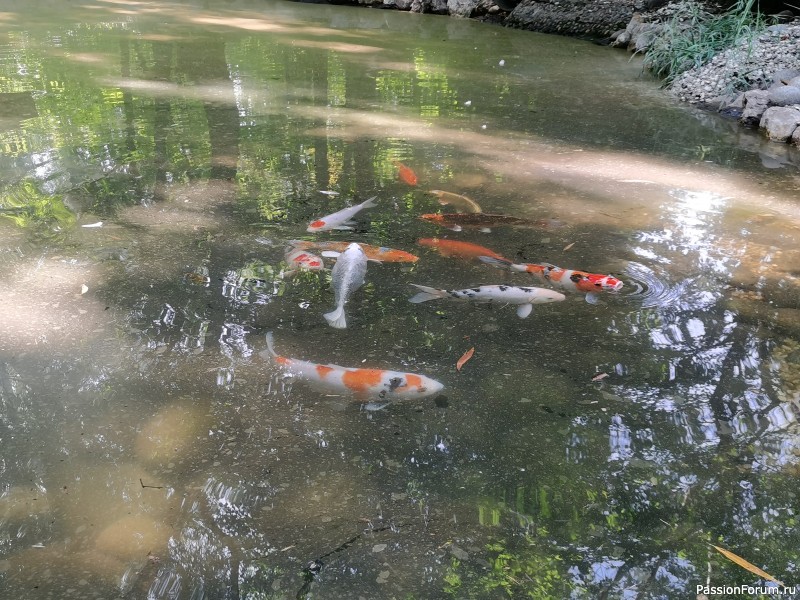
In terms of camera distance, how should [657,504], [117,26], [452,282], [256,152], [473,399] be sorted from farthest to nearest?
1. [117,26]
2. [256,152]
3. [452,282]
4. [473,399]
5. [657,504]

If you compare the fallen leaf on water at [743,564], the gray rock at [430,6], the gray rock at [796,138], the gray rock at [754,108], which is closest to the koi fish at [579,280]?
the fallen leaf on water at [743,564]

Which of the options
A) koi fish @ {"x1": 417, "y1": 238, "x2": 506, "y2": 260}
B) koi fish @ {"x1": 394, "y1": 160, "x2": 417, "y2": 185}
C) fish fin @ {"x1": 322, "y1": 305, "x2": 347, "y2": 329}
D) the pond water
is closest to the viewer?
the pond water

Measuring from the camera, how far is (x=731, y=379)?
8.89 ft

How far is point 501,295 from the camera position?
10.4 feet

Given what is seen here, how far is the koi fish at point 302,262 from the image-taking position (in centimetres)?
339

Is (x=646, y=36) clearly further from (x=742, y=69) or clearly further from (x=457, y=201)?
(x=457, y=201)

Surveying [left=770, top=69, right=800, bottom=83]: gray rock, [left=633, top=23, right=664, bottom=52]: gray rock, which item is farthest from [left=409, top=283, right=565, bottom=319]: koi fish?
[left=633, top=23, right=664, bottom=52]: gray rock

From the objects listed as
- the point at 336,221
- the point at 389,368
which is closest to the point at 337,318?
the point at 389,368

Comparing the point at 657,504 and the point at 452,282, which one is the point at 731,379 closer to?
the point at 657,504

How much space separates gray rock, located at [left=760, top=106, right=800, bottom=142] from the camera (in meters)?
5.74

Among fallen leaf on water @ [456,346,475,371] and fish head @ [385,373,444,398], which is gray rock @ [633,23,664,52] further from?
fish head @ [385,373,444,398]

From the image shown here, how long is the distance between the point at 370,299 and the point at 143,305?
3.24 feet

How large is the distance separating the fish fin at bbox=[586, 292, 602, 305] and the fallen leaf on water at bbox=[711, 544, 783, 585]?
4.43 feet

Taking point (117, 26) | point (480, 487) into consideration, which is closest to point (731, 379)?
point (480, 487)
